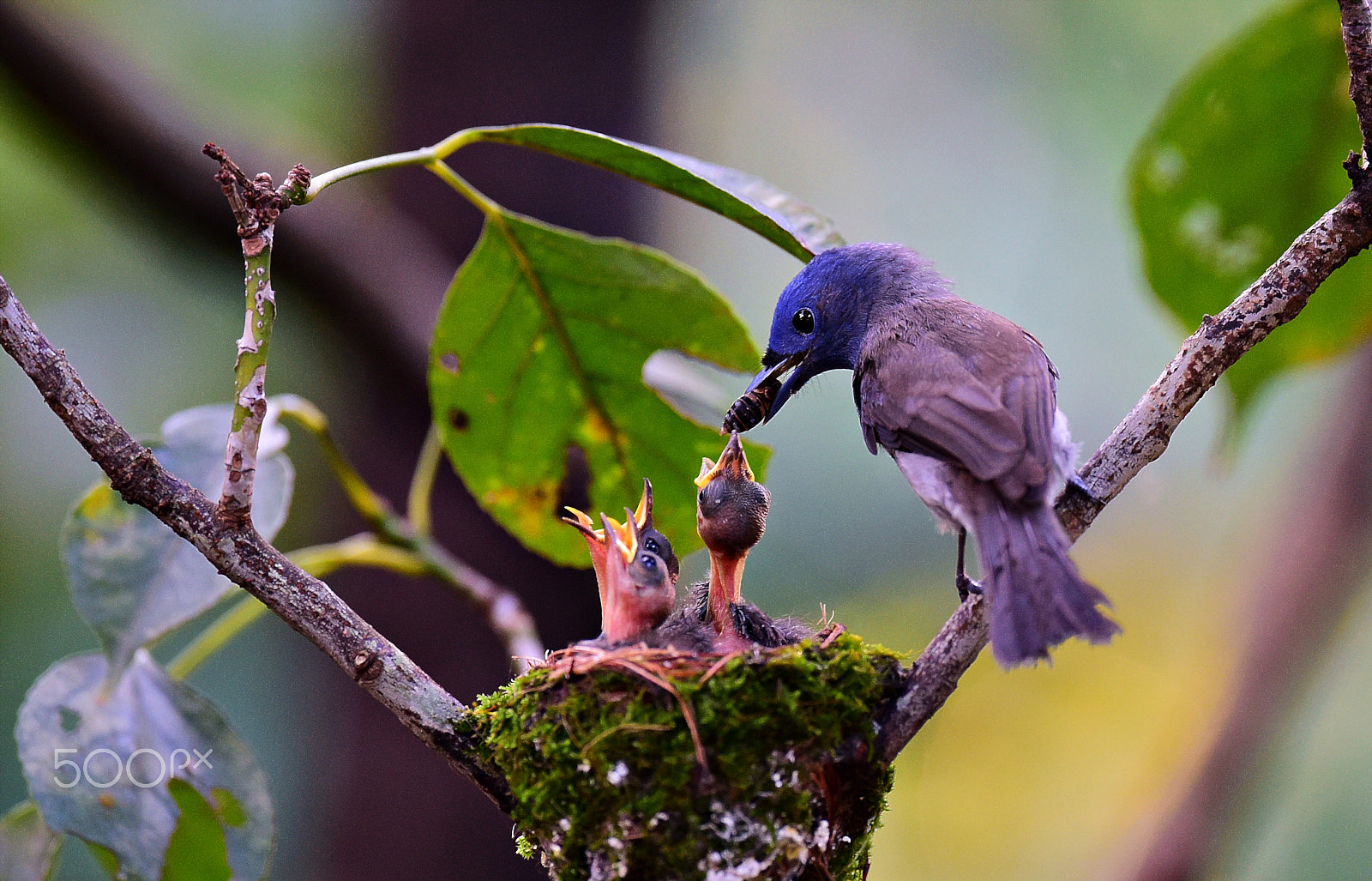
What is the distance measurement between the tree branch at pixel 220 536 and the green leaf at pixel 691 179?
32.3 inches

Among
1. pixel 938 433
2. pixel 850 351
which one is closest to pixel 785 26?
pixel 850 351

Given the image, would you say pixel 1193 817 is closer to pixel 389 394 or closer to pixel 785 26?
pixel 389 394

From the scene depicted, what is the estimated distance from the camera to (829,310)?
2.59 meters

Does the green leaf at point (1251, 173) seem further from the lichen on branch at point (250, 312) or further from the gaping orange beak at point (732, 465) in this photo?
the lichen on branch at point (250, 312)

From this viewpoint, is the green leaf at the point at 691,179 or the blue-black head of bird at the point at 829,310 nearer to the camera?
the green leaf at the point at 691,179

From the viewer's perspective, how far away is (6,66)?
339 cm

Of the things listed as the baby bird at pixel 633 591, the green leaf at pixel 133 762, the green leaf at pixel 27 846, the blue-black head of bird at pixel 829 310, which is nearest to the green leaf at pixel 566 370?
the blue-black head of bird at pixel 829 310

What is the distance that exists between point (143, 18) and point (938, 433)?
683 cm

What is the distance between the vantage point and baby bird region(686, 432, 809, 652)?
2416mm

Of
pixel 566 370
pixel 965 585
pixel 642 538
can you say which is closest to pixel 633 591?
pixel 642 538

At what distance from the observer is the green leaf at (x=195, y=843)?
2.00 meters

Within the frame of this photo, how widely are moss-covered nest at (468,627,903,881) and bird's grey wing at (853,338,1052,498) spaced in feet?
1.27

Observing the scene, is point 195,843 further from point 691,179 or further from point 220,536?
point 691,179

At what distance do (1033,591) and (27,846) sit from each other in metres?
1.98
